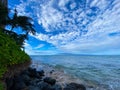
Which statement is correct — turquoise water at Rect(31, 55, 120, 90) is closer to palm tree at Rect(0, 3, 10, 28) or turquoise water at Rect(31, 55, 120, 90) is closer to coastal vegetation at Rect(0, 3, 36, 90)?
coastal vegetation at Rect(0, 3, 36, 90)

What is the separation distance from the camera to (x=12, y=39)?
412 inches

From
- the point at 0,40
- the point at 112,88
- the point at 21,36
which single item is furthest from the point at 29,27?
the point at 0,40

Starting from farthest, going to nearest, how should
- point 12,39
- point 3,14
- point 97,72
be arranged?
1. point 97,72
2. point 3,14
3. point 12,39

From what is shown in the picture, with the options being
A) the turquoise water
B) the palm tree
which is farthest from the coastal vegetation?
the turquoise water

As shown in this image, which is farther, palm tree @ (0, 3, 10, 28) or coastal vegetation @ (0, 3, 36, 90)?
palm tree @ (0, 3, 10, 28)

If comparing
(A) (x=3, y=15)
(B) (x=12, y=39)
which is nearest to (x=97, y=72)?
(A) (x=3, y=15)

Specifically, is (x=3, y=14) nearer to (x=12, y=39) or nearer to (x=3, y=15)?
(x=3, y=15)

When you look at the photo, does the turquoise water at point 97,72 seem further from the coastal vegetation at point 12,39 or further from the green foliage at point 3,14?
the green foliage at point 3,14

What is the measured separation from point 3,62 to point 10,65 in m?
0.36

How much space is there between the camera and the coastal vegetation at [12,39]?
6198 mm

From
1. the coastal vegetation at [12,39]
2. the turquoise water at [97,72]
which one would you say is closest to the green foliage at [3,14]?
the coastal vegetation at [12,39]

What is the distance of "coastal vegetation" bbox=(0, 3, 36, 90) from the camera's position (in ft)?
20.3

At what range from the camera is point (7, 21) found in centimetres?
1555

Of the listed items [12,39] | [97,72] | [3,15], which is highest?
[3,15]
